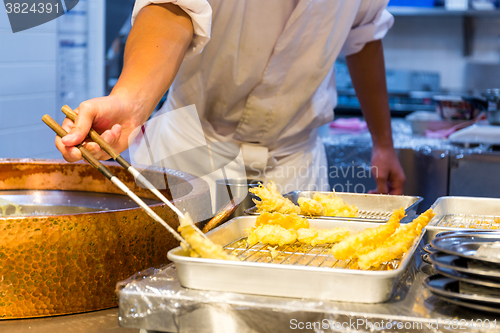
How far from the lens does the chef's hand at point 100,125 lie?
75 cm

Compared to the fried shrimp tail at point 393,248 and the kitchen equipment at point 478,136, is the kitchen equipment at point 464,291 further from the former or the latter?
the kitchen equipment at point 478,136

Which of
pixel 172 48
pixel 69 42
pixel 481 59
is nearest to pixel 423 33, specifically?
pixel 481 59

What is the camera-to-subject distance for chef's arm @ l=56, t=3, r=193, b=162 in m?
0.77

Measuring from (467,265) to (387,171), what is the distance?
1354 millimetres

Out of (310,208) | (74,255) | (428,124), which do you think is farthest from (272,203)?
(428,124)

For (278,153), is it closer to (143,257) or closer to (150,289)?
(143,257)

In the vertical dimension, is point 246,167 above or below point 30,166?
below

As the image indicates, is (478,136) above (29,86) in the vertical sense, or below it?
below

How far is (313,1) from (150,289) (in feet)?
3.45

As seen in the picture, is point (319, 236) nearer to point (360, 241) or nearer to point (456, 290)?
point (360, 241)

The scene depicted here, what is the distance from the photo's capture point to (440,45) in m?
4.88

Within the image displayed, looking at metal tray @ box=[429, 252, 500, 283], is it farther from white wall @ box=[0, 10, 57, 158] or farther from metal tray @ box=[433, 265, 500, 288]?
white wall @ box=[0, 10, 57, 158]

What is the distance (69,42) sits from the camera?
2982 mm

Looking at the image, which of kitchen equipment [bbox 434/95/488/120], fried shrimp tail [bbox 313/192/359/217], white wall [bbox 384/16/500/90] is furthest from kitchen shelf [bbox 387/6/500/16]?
fried shrimp tail [bbox 313/192/359/217]
